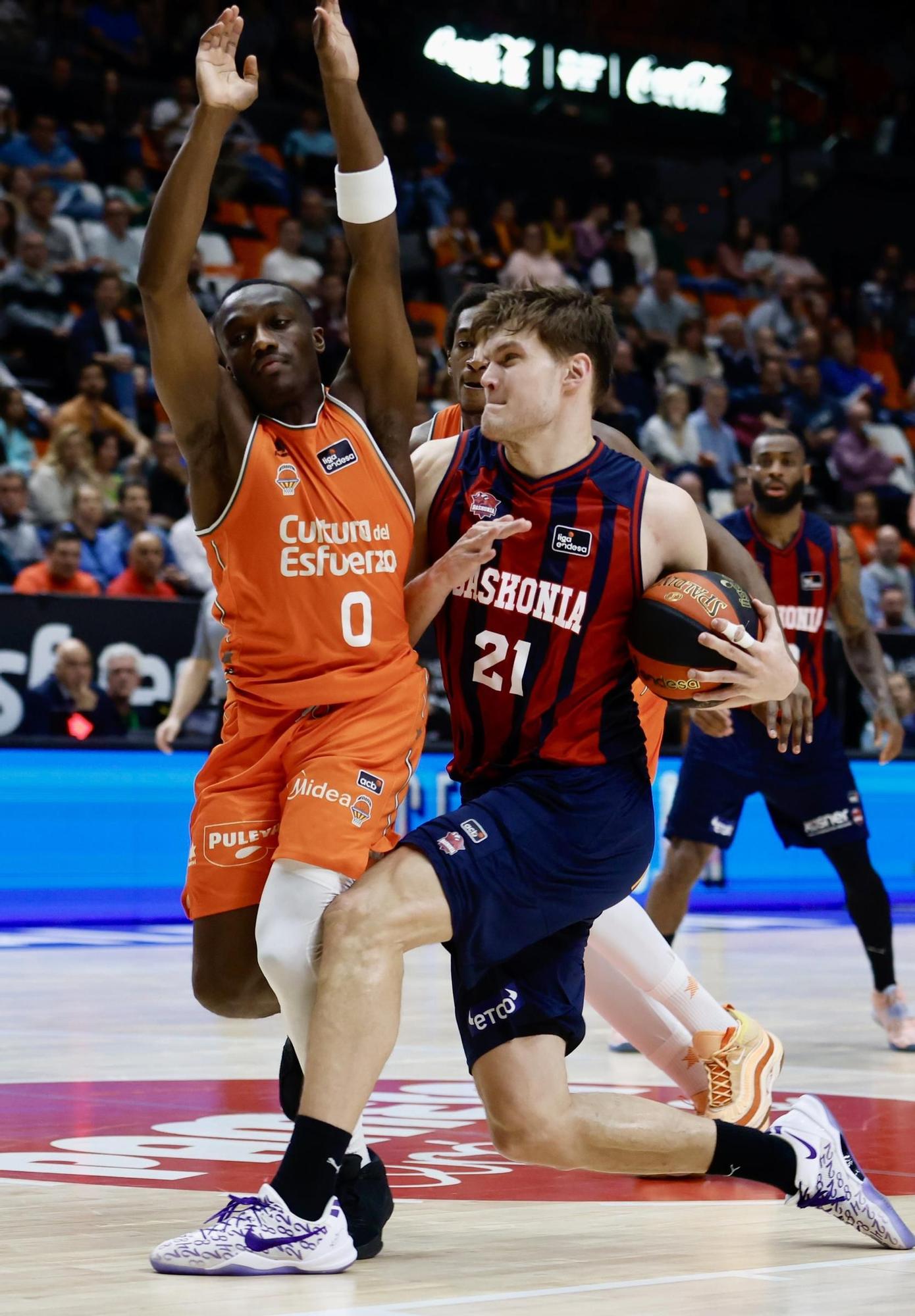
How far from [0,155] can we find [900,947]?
29.7ft

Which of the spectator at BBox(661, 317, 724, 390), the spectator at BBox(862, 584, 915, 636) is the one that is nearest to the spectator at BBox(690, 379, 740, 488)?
the spectator at BBox(661, 317, 724, 390)

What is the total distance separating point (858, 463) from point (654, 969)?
13.7 m

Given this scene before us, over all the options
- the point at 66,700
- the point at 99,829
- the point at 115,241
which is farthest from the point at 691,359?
the point at 99,829

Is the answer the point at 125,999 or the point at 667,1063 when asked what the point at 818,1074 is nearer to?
the point at 667,1063

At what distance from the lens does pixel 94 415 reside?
43.0 feet

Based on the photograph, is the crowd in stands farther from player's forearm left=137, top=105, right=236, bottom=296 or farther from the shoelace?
the shoelace

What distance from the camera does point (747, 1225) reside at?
407 centimetres

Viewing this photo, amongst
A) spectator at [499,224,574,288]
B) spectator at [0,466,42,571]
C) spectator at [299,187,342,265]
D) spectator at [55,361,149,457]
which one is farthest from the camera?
spectator at [499,224,574,288]

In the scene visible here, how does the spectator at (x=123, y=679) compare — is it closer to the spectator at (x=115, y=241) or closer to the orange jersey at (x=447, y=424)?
the spectator at (x=115, y=241)

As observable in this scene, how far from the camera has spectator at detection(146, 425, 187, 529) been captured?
498 inches

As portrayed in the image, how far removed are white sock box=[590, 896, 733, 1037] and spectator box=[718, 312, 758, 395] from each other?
13763mm

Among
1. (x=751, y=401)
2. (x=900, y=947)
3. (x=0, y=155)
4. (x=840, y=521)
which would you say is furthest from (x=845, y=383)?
(x=900, y=947)

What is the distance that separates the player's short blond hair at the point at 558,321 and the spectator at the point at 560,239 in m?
14.5

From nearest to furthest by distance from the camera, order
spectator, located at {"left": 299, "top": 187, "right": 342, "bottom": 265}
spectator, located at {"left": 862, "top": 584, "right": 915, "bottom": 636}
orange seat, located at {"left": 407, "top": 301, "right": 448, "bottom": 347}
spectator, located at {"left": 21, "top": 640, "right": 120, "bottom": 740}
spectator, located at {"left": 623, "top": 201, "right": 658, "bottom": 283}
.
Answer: spectator, located at {"left": 21, "top": 640, "right": 120, "bottom": 740}
spectator, located at {"left": 862, "top": 584, "right": 915, "bottom": 636}
spectator, located at {"left": 299, "top": 187, "right": 342, "bottom": 265}
orange seat, located at {"left": 407, "top": 301, "right": 448, "bottom": 347}
spectator, located at {"left": 623, "top": 201, "right": 658, "bottom": 283}
